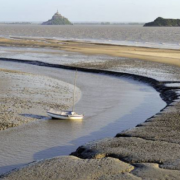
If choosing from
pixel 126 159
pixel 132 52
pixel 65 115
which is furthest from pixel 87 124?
pixel 132 52

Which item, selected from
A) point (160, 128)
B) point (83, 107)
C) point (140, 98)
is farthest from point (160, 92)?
point (160, 128)

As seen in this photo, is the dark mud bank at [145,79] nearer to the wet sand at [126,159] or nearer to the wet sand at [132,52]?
the wet sand at [126,159]

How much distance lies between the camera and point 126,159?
12.7 m

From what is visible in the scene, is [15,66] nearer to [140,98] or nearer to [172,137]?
[140,98]

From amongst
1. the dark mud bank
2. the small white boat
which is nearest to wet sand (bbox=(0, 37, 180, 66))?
the dark mud bank

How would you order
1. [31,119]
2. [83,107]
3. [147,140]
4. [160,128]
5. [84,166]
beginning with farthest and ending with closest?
[83,107] → [31,119] → [160,128] → [147,140] → [84,166]

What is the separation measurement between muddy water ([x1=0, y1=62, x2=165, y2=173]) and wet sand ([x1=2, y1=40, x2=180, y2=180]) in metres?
1.75

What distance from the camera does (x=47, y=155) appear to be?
14.7 m

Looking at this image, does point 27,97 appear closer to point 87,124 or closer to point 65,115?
point 65,115

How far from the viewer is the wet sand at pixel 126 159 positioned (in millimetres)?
11469

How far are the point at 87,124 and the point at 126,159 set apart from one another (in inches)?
251

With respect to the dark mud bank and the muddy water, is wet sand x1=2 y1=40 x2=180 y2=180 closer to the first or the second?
the muddy water

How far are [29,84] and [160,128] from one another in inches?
570

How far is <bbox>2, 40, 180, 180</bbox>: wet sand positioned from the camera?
11.5m
